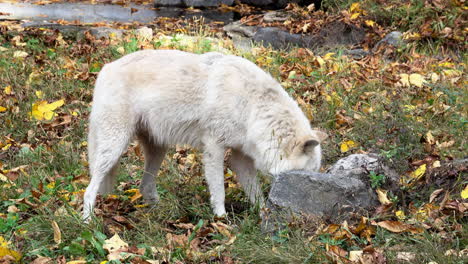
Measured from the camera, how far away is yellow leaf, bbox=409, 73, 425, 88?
775cm

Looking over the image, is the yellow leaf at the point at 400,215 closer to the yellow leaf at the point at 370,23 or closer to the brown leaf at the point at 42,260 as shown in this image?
the brown leaf at the point at 42,260

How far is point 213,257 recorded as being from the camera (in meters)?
4.27

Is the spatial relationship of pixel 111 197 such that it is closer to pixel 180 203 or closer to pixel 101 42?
pixel 180 203

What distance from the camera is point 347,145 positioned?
6289 mm

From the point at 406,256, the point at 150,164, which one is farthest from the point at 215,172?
the point at 406,256

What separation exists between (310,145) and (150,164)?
1724mm

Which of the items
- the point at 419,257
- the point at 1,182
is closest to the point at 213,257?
the point at 419,257

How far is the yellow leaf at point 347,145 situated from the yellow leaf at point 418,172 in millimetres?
993

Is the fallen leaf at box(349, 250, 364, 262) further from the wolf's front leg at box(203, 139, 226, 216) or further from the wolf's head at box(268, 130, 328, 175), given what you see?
the wolf's front leg at box(203, 139, 226, 216)

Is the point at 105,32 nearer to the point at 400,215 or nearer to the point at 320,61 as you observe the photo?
the point at 320,61

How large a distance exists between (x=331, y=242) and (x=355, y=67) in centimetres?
505

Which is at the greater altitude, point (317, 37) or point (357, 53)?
point (317, 37)

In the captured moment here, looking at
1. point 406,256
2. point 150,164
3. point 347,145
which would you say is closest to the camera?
point 406,256

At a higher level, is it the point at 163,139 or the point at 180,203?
the point at 163,139
